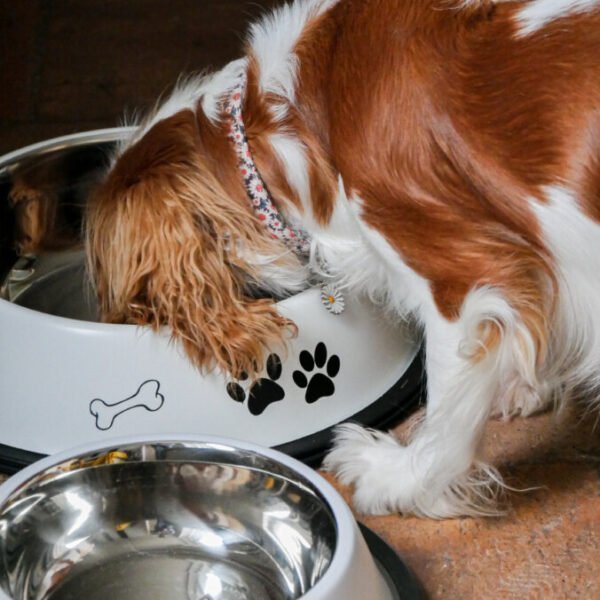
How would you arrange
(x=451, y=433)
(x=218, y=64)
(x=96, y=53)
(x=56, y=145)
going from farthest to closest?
1. (x=96, y=53)
2. (x=218, y=64)
3. (x=56, y=145)
4. (x=451, y=433)

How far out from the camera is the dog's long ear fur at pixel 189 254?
1.83 m

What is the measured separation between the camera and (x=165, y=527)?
160 centimetres

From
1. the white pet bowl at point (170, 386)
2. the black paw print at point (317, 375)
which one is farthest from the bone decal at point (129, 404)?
the black paw print at point (317, 375)

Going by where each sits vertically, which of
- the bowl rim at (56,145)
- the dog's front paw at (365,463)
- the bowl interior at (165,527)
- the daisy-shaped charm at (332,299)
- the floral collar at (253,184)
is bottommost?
the dog's front paw at (365,463)

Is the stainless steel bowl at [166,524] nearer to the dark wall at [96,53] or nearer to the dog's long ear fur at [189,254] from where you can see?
the dog's long ear fur at [189,254]

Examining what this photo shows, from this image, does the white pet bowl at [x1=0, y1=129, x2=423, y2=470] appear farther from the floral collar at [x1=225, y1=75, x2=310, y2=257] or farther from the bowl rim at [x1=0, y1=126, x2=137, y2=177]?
the bowl rim at [x1=0, y1=126, x2=137, y2=177]

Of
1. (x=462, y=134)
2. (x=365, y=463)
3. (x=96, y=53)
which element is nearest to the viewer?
(x=462, y=134)

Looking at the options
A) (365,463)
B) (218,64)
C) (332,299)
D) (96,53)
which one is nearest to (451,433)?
(365,463)

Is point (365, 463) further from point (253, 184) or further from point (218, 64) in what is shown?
point (218, 64)

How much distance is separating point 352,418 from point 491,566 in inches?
14.9

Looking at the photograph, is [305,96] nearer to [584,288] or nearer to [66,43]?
[584,288]

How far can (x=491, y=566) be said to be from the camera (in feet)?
5.57

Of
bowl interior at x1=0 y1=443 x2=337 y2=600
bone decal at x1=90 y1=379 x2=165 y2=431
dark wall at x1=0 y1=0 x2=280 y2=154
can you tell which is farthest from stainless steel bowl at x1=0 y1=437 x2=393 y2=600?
dark wall at x1=0 y1=0 x2=280 y2=154

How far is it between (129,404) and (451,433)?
1.65 ft
